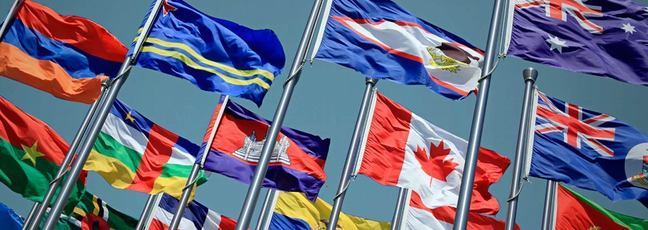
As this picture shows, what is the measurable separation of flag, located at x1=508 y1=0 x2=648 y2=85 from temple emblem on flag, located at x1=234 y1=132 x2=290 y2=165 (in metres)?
7.91

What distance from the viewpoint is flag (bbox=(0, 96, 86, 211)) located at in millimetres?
16156

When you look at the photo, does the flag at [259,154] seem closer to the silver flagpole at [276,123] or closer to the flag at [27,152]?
the flag at [27,152]

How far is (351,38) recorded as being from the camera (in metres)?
13.0

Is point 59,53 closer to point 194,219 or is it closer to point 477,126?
point 194,219

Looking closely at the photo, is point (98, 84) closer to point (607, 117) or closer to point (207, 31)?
point (207, 31)

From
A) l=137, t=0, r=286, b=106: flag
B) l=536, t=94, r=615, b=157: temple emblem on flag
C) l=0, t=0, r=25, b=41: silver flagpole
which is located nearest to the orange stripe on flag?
l=0, t=0, r=25, b=41: silver flagpole

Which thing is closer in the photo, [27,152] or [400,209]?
[27,152]

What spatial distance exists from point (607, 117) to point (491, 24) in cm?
589

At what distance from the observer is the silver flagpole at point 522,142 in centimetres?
1244

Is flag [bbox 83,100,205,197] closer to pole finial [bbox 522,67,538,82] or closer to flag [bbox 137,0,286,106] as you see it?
flag [bbox 137,0,286,106]

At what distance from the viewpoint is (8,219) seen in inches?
679

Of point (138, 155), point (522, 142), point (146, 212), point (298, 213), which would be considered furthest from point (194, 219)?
point (522, 142)

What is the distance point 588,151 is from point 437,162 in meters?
4.26

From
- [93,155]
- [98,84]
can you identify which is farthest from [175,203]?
[98,84]
